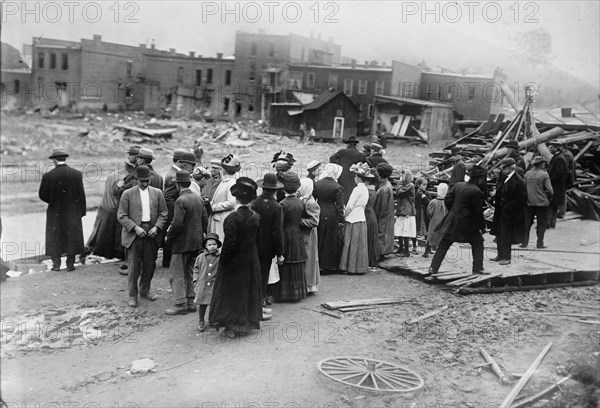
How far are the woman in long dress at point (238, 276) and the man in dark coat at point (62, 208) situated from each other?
155 inches

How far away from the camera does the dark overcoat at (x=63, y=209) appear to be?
9461 millimetres

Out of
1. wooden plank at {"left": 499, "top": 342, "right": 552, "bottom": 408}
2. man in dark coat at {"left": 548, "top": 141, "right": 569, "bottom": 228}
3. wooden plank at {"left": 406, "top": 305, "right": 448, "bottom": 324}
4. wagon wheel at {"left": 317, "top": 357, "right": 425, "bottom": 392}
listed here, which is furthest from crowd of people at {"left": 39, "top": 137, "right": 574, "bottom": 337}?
wooden plank at {"left": 499, "top": 342, "right": 552, "bottom": 408}

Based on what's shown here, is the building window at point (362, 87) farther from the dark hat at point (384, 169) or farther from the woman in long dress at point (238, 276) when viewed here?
the woman in long dress at point (238, 276)

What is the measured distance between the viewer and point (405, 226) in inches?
432

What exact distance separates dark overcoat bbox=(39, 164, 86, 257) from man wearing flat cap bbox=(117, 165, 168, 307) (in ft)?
6.47

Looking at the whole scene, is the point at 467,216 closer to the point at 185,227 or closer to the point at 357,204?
the point at 357,204

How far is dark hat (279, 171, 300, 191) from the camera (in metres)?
8.12

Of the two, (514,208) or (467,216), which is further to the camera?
(514,208)

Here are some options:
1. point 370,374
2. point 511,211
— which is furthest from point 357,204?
point 370,374

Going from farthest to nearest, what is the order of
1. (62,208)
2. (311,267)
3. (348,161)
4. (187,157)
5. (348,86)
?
1. (348,86)
2. (348,161)
3. (62,208)
4. (187,157)
5. (311,267)

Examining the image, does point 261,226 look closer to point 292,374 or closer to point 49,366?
point 292,374

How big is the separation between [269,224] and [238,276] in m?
0.92

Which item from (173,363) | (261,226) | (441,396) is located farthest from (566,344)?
(173,363)

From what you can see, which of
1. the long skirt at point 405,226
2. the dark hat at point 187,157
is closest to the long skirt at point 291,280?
the dark hat at point 187,157
